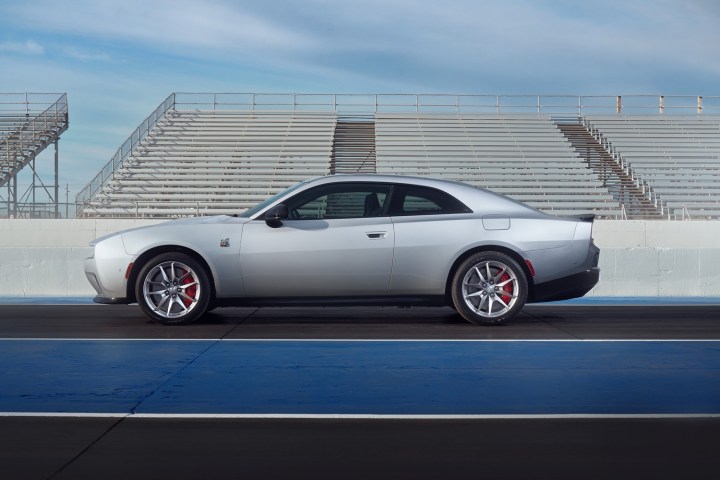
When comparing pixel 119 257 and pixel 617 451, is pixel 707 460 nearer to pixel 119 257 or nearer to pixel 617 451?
pixel 617 451

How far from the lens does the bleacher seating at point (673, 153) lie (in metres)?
27.7

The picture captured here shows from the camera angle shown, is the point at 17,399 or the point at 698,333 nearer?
the point at 17,399

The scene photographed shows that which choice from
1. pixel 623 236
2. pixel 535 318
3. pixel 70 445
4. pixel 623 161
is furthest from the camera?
pixel 623 161

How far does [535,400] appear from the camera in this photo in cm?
581

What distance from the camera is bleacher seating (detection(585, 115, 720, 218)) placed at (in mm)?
27719

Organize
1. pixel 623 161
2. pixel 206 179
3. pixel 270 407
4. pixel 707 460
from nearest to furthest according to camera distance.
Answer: pixel 707 460, pixel 270 407, pixel 206 179, pixel 623 161

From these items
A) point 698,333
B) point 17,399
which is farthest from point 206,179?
point 17,399

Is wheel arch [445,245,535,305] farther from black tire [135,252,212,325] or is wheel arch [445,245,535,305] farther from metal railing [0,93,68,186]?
metal railing [0,93,68,186]

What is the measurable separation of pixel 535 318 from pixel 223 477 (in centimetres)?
744

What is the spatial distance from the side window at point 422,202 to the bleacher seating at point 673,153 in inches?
646

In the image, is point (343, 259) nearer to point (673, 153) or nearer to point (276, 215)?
point (276, 215)

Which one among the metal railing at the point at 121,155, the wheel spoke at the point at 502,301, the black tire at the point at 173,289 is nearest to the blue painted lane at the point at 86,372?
the black tire at the point at 173,289

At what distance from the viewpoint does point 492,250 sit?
32.9 ft

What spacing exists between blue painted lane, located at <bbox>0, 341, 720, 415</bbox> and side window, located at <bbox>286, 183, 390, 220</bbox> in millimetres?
1815
